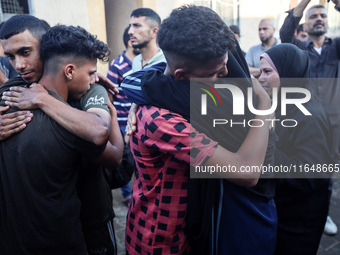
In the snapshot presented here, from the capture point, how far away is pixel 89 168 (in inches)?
71.7

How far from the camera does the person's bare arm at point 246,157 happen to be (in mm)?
1377

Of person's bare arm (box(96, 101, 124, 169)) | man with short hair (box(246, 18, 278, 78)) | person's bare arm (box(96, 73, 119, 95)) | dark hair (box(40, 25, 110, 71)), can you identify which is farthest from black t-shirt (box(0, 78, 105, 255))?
A: man with short hair (box(246, 18, 278, 78))

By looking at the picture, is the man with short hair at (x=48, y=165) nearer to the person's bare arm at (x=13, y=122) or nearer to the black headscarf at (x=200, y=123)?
the person's bare arm at (x=13, y=122)

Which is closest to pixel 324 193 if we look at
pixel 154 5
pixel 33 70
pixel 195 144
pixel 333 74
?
pixel 195 144

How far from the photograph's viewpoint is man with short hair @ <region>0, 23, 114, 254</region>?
148cm

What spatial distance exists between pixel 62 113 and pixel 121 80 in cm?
285

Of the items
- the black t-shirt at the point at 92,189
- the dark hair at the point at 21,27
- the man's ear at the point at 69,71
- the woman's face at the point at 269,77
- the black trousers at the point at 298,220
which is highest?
the dark hair at the point at 21,27

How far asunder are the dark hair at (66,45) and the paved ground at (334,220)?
7.74ft

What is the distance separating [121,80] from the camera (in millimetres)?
4238

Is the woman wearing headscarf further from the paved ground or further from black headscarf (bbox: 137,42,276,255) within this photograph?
the paved ground

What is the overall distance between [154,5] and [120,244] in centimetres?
647

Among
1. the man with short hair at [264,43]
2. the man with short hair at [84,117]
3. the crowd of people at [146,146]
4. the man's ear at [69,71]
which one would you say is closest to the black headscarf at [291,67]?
the crowd of people at [146,146]

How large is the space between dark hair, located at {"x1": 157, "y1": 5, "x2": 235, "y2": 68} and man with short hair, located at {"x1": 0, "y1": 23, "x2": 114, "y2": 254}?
0.54m

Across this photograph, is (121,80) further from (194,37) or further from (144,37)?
(194,37)
